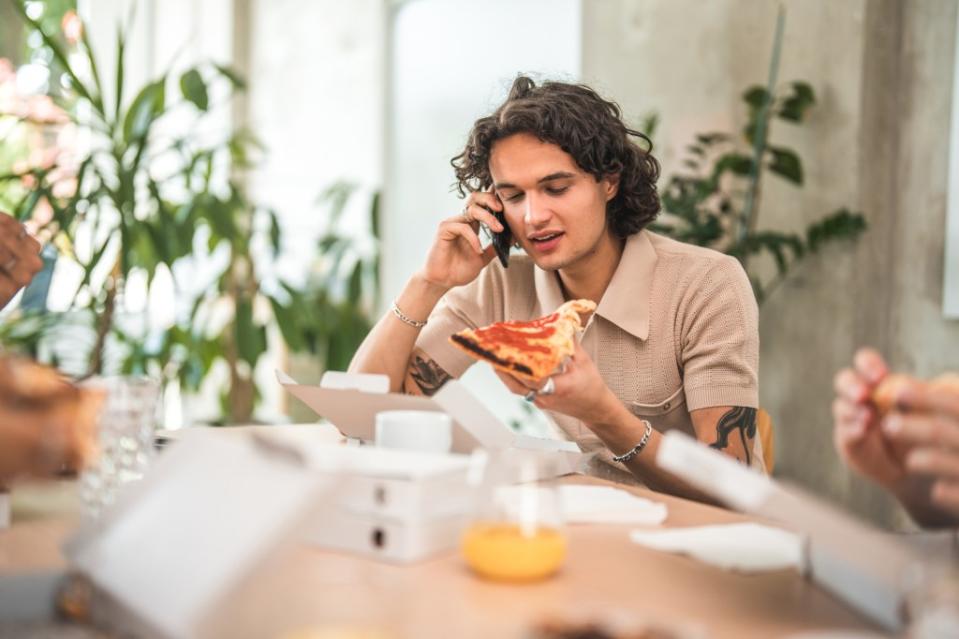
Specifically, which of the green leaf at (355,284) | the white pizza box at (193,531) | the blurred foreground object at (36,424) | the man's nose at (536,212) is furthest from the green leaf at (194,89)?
the white pizza box at (193,531)

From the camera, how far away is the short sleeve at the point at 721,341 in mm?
1849

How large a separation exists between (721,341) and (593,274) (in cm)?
39

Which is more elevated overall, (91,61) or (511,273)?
(91,61)

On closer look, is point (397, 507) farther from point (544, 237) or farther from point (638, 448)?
point (544, 237)

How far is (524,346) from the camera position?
1531 mm

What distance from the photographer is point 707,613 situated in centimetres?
91

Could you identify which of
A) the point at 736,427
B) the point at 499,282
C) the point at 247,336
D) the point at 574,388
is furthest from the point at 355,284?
the point at 574,388

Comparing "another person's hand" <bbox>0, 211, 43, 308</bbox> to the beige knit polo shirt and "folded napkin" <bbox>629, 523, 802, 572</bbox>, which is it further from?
"folded napkin" <bbox>629, 523, 802, 572</bbox>

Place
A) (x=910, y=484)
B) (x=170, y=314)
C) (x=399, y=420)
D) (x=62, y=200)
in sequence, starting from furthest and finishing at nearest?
(x=170, y=314) → (x=62, y=200) → (x=399, y=420) → (x=910, y=484)

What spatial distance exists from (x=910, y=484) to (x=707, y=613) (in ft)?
1.22

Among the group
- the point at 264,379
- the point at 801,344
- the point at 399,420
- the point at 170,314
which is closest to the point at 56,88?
the point at 170,314

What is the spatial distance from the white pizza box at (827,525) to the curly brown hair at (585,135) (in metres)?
1.30

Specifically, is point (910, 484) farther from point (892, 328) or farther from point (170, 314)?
point (170, 314)

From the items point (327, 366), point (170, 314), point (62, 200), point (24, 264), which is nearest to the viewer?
point (24, 264)
